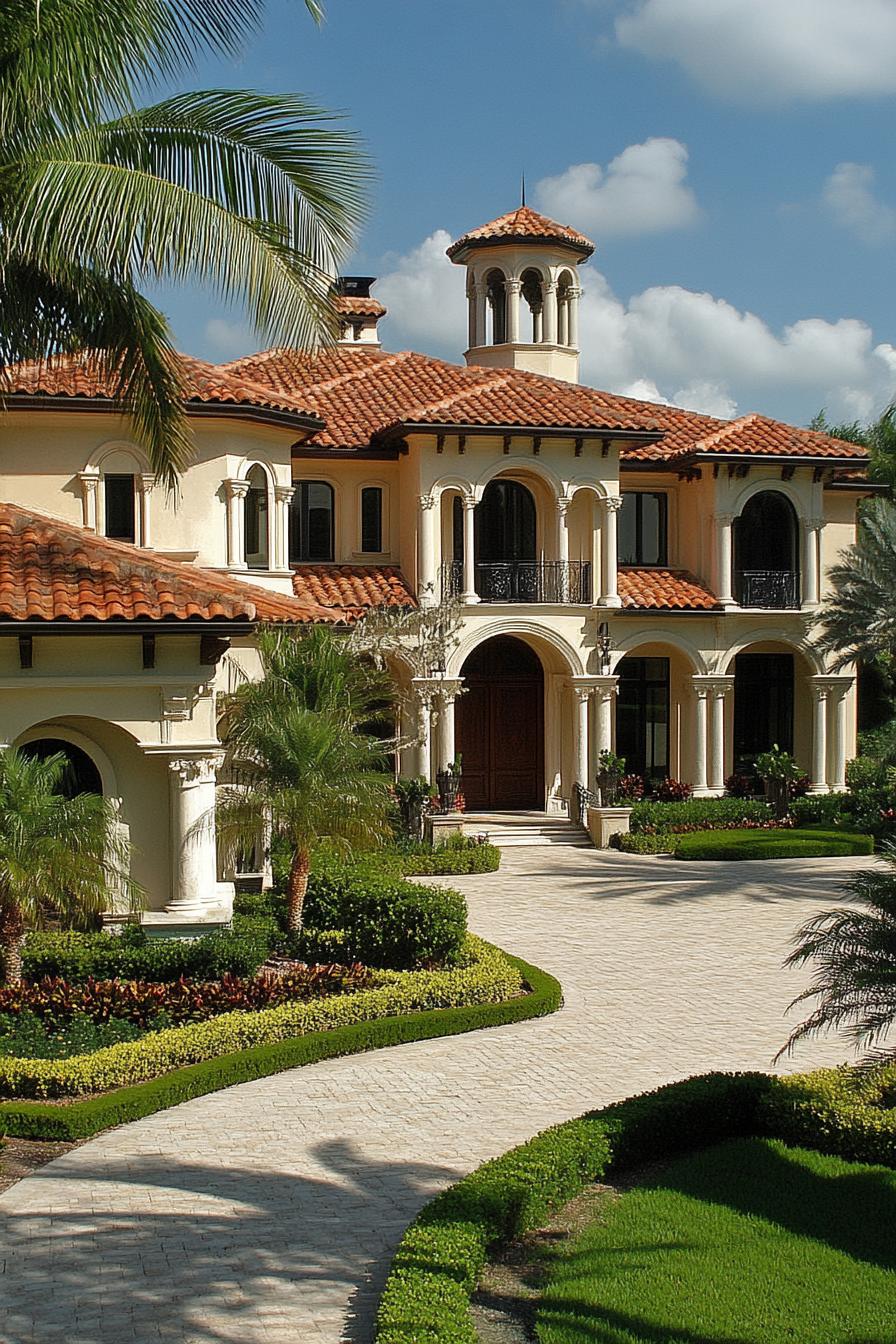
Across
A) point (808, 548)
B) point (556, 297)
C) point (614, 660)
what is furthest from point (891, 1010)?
point (556, 297)

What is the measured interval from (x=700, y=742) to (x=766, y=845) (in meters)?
4.58

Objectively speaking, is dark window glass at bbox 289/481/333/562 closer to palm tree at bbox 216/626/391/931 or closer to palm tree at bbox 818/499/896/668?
palm tree at bbox 818/499/896/668

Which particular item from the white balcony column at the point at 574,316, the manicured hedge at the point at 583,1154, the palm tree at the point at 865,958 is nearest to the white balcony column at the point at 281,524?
the white balcony column at the point at 574,316

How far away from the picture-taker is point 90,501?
77.6ft

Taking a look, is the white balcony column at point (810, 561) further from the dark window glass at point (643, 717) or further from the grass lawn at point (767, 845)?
the grass lawn at point (767, 845)

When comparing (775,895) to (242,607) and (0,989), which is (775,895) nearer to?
(242,607)

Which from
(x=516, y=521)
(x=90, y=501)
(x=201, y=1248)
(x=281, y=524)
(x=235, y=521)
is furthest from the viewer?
(x=516, y=521)

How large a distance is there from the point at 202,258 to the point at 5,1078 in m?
7.11

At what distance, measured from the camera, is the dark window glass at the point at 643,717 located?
3189 centimetres

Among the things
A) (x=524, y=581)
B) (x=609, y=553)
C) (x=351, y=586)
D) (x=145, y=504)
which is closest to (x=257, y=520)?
(x=145, y=504)

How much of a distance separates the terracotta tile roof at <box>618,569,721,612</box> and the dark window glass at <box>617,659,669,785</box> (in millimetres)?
1947

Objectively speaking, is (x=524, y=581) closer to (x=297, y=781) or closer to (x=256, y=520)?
(x=256, y=520)

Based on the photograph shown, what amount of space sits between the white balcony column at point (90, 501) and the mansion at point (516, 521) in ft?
0.12

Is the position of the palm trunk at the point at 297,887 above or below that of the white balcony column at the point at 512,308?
below
